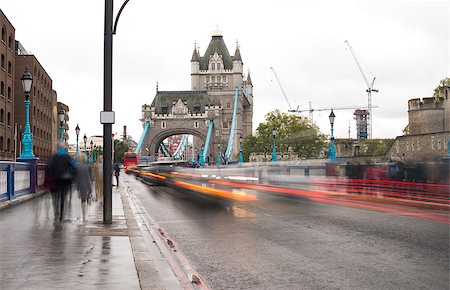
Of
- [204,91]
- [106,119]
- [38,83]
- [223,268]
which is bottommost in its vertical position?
[223,268]

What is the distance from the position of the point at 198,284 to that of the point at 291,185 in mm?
25608

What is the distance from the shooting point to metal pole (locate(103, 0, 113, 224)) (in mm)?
13078

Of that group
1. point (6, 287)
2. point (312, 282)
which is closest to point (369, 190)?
point (312, 282)

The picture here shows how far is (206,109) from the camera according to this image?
169250 millimetres

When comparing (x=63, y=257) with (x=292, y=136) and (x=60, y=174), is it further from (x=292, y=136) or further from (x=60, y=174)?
(x=292, y=136)

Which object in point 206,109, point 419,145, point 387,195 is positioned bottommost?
point 387,195

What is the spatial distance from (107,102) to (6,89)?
5060 cm

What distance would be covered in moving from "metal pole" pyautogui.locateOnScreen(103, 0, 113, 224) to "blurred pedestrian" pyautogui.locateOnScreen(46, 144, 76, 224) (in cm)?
80

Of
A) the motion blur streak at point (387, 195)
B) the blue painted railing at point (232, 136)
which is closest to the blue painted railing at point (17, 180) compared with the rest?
the motion blur streak at point (387, 195)

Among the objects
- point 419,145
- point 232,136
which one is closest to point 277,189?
point 419,145

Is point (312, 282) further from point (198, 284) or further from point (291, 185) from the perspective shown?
point (291, 185)

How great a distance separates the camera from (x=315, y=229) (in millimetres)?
12781

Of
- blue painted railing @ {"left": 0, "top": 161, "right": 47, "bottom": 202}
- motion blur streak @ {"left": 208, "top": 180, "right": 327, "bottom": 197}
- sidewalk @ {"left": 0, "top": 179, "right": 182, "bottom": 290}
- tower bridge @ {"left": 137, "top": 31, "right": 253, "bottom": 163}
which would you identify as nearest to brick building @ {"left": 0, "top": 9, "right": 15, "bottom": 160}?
motion blur streak @ {"left": 208, "top": 180, "right": 327, "bottom": 197}

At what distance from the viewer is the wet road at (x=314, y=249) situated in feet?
24.0
